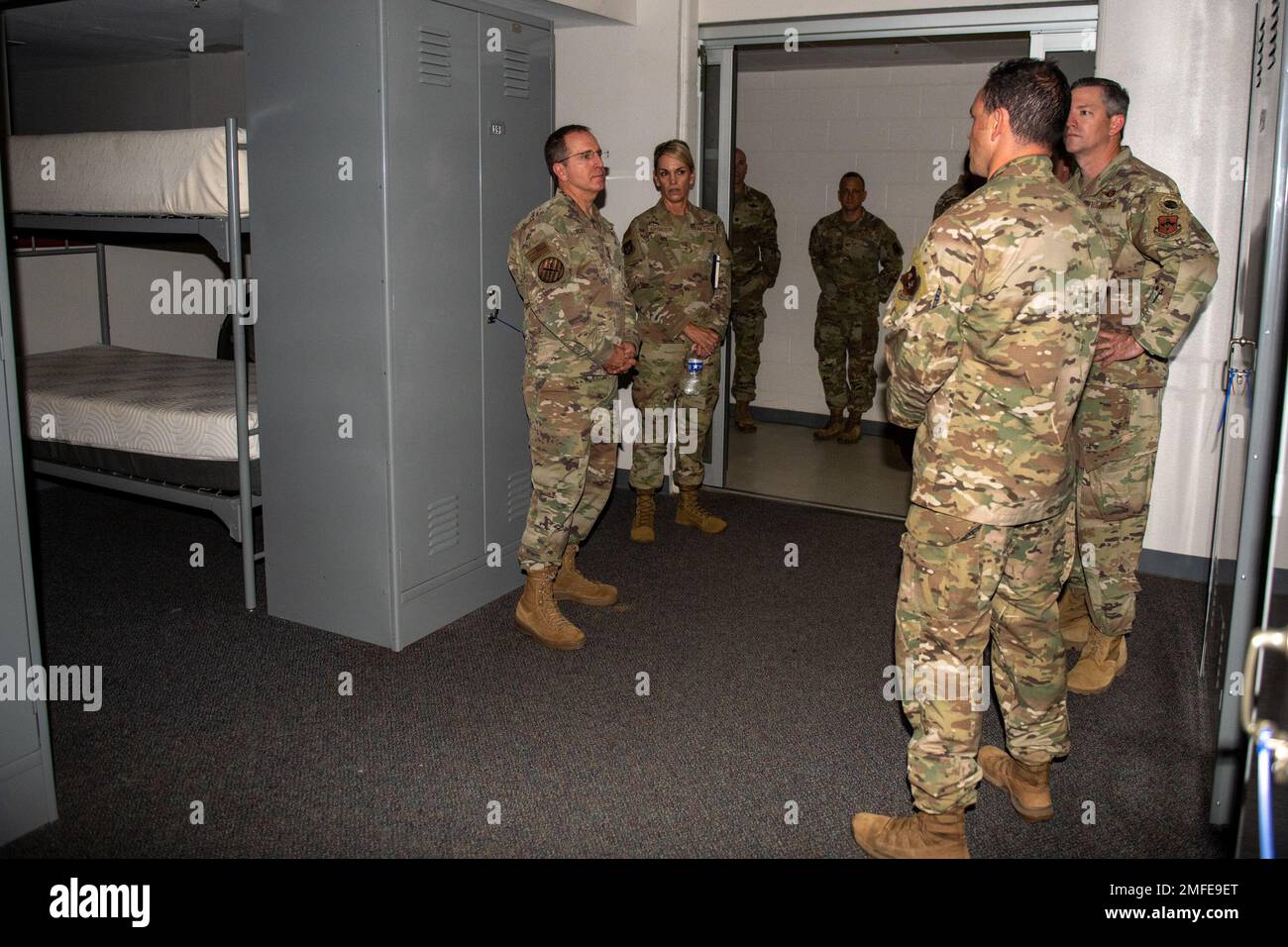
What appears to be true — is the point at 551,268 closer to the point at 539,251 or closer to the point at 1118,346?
the point at 539,251

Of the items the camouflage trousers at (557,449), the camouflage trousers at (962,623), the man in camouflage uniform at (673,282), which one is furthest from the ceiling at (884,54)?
the camouflage trousers at (962,623)

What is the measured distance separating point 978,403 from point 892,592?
2108 mm

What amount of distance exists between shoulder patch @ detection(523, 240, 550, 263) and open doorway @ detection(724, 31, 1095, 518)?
2560 mm

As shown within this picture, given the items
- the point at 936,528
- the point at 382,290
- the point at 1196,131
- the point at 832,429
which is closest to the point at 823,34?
the point at 1196,131

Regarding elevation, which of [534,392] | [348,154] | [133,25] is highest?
[133,25]

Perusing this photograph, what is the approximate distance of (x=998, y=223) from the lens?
2127mm

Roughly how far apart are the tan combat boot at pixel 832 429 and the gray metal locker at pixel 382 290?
11.4 ft

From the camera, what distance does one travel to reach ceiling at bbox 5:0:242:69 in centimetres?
436

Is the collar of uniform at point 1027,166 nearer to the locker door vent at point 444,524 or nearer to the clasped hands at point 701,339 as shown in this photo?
the locker door vent at point 444,524

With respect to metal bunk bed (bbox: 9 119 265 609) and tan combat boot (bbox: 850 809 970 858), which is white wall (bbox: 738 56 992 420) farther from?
tan combat boot (bbox: 850 809 970 858)

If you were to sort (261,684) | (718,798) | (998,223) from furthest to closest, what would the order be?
(261,684) < (718,798) < (998,223)

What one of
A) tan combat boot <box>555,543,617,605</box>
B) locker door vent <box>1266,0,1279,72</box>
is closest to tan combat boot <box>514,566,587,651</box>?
tan combat boot <box>555,543,617,605</box>
